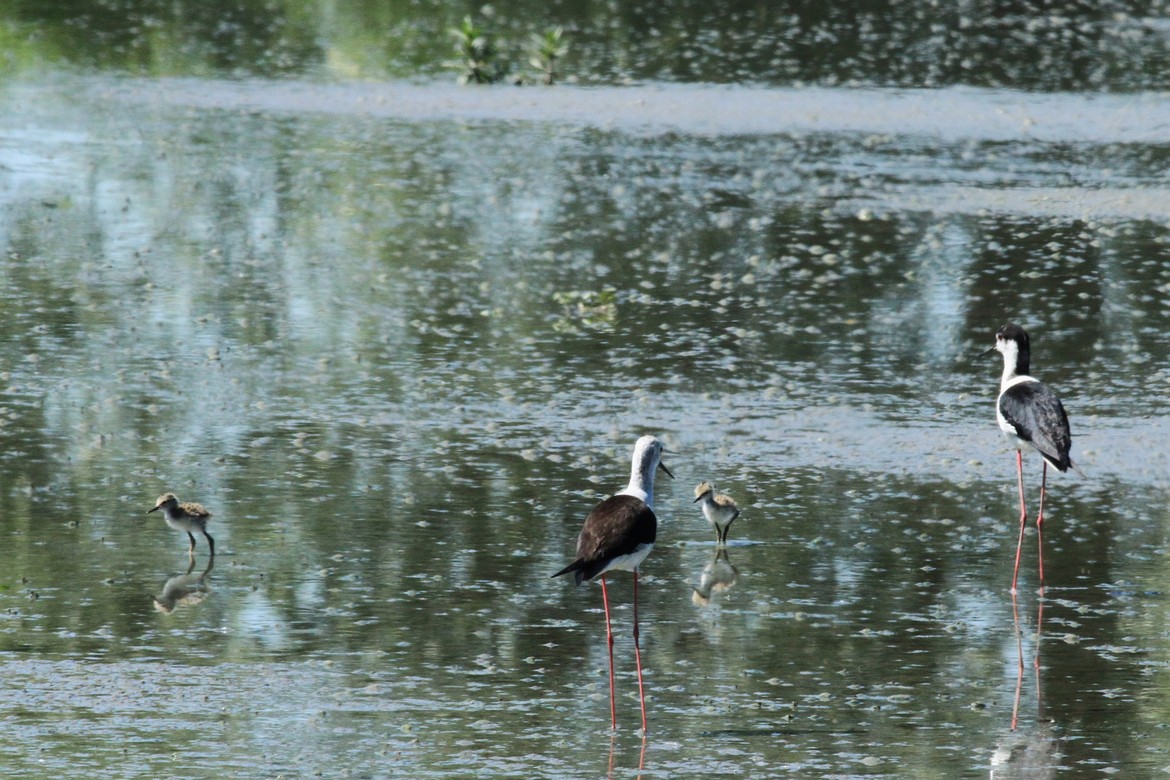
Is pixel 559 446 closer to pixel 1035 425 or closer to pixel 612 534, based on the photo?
pixel 1035 425

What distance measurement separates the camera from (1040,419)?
11.8 meters

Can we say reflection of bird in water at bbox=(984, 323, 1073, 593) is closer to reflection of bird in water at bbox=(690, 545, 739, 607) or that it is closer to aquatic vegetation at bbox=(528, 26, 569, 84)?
reflection of bird in water at bbox=(690, 545, 739, 607)

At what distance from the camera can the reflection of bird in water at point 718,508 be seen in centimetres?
1167

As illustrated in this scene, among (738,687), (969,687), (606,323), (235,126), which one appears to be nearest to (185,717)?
(738,687)

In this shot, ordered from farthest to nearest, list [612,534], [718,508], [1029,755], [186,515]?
[718,508]
[186,515]
[612,534]
[1029,755]

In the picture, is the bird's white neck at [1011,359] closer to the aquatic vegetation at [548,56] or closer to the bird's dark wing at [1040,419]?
the bird's dark wing at [1040,419]

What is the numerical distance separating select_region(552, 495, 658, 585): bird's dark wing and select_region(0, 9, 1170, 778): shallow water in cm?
68

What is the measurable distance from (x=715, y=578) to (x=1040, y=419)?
87.0 inches

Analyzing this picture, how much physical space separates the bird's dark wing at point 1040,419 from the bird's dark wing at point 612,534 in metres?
3.02

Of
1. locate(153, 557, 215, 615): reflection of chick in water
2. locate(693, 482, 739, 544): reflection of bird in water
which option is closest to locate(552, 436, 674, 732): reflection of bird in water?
locate(693, 482, 739, 544): reflection of bird in water

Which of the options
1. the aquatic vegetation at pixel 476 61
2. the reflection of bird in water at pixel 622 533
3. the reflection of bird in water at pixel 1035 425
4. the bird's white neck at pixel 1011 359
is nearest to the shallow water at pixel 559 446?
the reflection of bird in water at pixel 1035 425

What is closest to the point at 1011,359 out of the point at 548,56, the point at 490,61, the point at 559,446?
the point at 559,446

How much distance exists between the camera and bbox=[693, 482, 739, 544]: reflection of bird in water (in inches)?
460

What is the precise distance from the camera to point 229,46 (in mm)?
33781
